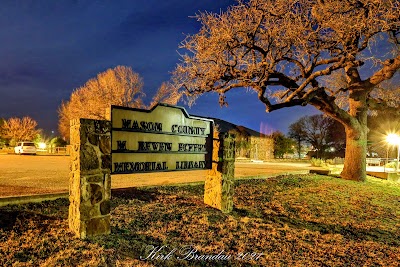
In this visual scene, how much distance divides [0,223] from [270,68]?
934cm

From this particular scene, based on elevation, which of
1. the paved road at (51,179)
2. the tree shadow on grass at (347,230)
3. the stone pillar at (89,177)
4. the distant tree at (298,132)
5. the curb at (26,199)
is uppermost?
the distant tree at (298,132)

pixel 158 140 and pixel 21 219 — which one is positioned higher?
pixel 158 140

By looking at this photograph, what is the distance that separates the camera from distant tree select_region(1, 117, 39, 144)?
62.3 meters

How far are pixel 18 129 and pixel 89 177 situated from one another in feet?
228

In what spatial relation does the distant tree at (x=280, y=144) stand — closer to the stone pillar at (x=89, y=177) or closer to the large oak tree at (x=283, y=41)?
the large oak tree at (x=283, y=41)

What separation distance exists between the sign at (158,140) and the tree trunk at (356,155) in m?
10.5

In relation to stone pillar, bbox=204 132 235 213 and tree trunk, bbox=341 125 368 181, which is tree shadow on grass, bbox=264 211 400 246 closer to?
stone pillar, bbox=204 132 235 213

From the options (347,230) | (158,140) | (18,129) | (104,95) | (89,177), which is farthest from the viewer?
(18,129)

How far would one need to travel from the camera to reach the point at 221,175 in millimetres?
6828

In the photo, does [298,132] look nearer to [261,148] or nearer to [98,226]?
[261,148]

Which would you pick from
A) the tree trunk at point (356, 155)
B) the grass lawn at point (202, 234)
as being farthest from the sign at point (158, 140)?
the tree trunk at point (356, 155)

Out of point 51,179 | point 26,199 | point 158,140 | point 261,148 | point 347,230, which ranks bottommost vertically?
point 347,230

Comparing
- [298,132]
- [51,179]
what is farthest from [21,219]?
[298,132]

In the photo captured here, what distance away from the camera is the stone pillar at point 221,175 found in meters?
6.79
